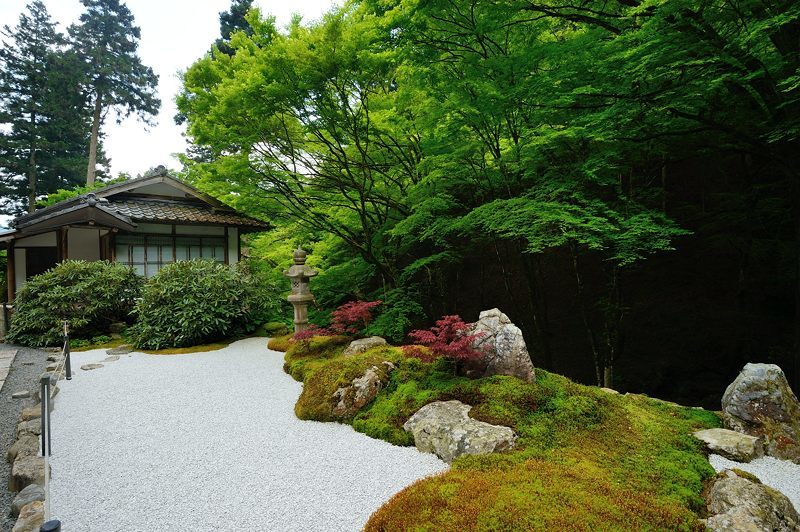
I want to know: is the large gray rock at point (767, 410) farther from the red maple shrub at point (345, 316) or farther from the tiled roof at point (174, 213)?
the tiled roof at point (174, 213)

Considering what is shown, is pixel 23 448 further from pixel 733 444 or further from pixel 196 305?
pixel 733 444

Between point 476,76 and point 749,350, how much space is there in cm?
744

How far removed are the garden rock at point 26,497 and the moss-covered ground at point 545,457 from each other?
93.2 inches

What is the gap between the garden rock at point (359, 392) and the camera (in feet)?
15.2

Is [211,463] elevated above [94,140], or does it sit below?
below

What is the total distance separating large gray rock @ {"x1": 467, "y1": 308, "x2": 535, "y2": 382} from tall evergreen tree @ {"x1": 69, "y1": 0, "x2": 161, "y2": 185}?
84.4 feet

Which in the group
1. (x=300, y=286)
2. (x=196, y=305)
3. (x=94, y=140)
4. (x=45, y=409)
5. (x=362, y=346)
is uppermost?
(x=94, y=140)

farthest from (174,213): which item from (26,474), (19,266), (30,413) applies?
(26,474)

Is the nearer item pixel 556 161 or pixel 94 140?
pixel 556 161

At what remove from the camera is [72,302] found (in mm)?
9141

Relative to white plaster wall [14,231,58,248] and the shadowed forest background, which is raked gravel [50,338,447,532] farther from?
white plaster wall [14,231,58,248]

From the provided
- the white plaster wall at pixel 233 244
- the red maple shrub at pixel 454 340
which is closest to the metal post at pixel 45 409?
the red maple shrub at pixel 454 340

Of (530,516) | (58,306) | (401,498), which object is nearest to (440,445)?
(401,498)

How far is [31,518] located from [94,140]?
26.5 m
